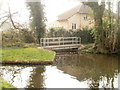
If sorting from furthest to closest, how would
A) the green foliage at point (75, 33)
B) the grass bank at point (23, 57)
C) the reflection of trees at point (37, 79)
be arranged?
the green foliage at point (75, 33) → the grass bank at point (23, 57) → the reflection of trees at point (37, 79)

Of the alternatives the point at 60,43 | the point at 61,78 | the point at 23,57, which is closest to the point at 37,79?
the point at 61,78

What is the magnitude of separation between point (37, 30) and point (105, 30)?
5.85 metres

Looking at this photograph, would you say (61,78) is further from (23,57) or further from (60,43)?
(60,43)

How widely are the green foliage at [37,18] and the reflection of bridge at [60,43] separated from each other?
76 cm

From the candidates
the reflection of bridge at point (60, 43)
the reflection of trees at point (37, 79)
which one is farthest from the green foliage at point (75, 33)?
the reflection of trees at point (37, 79)

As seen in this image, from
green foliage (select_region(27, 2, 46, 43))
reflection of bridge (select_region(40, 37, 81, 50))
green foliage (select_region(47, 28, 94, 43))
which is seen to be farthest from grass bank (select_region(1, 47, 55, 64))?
green foliage (select_region(47, 28, 94, 43))

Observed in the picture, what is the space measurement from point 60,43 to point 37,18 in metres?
3.05

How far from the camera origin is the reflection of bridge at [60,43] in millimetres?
12981

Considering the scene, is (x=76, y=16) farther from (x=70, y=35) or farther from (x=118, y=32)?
(x=118, y=32)

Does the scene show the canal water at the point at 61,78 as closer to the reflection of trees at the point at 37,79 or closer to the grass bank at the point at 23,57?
the reflection of trees at the point at 37,79

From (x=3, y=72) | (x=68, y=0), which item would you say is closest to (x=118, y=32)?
(x=68, y=0)

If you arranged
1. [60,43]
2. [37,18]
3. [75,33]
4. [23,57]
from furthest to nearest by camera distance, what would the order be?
1. [75,33]
2. [60,43]
3. [37,18]
4. [23,57]

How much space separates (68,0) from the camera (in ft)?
42.2

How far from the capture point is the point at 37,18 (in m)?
14.5
